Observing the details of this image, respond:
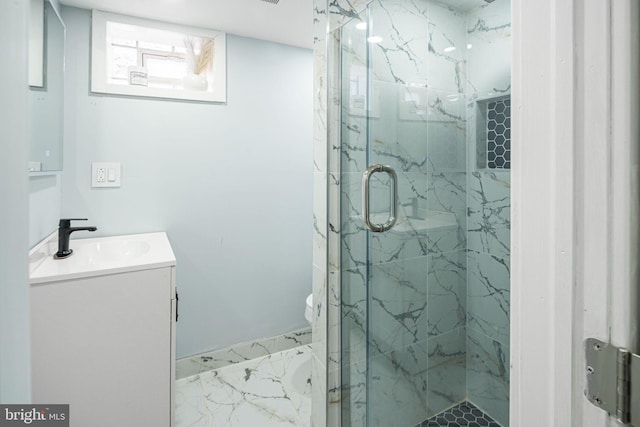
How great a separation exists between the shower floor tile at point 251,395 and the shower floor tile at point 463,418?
2.16 ft

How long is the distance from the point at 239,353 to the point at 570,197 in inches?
88.2

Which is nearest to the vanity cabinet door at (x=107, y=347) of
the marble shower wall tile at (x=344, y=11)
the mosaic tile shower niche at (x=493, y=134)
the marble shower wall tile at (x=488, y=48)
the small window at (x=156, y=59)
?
the small window at (x=156, y=59)

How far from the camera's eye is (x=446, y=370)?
171 centimetres

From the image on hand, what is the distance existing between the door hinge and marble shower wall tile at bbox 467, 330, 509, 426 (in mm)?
1406

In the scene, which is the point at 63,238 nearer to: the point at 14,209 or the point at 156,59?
the point at 156,59

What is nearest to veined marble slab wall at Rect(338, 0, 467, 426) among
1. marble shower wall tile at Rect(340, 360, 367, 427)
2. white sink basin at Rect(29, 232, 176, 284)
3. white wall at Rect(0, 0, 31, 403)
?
marble shower wall tile at Rect(340, 360, 367, 427)

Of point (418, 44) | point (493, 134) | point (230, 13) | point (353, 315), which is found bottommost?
point (353, 315)

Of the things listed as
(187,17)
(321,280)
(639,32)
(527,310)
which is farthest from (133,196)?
(639,32)

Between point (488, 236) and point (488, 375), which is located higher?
point (488, 236)

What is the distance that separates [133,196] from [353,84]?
1429 millimetres

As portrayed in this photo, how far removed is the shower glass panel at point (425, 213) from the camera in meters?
1.31

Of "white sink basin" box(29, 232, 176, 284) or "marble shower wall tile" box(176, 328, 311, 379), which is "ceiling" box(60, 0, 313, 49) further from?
"marble shower wall tile" box(176, 328, 311, 379)

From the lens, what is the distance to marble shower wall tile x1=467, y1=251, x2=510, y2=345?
168 cm

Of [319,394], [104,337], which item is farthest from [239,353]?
[104,337]
